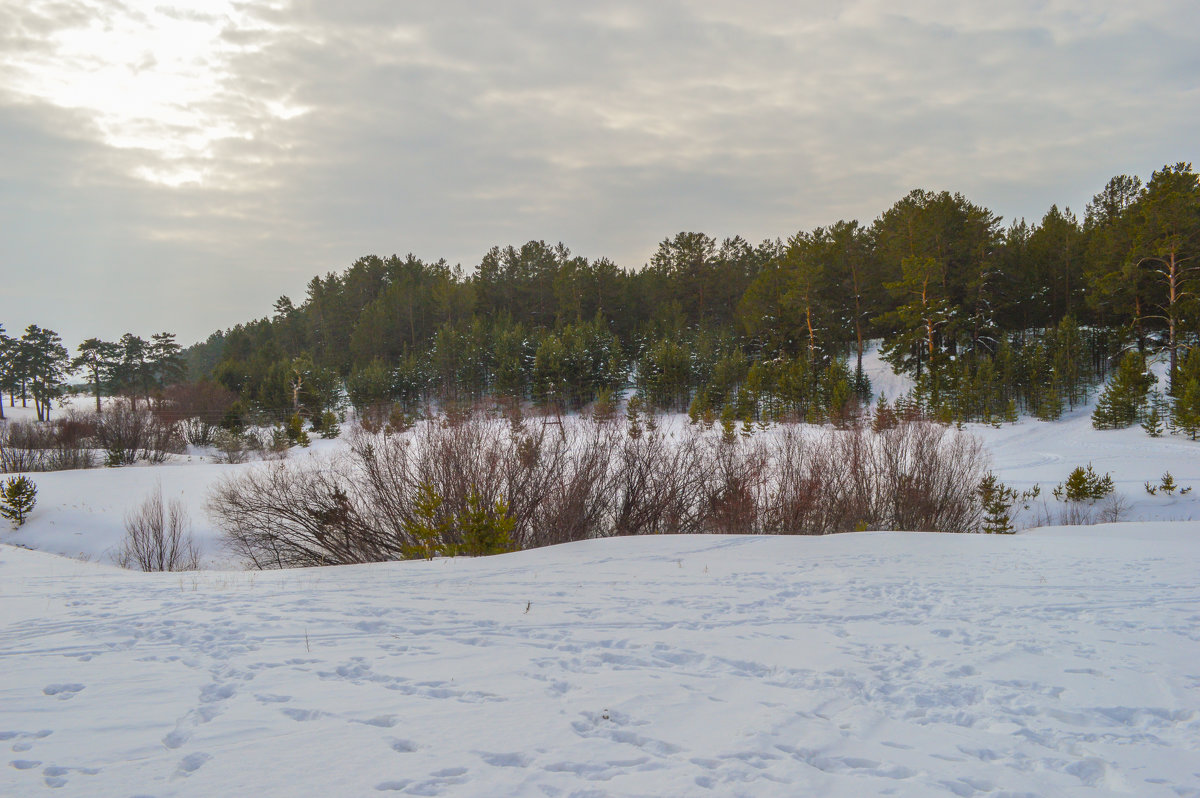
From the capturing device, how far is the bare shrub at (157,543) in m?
21.1

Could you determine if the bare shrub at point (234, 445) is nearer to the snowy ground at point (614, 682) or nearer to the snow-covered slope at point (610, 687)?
the snowy ground at point (614, 682)

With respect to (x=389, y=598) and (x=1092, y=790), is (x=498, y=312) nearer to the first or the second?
(x=389, y=598)

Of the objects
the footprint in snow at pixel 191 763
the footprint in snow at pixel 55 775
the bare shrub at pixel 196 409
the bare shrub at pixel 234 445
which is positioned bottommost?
the footprint in snow at pixel 191 763

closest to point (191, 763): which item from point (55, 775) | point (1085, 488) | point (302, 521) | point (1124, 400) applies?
point (55, 775)

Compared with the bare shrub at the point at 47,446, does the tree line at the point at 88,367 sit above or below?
above

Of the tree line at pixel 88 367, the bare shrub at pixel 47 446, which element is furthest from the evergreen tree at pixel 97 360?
the bare shrub at pixel 47 446

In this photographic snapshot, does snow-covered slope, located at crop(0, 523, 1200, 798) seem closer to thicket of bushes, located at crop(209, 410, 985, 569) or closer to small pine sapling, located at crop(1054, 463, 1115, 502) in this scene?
thicket of bushes, located at crop(209, 410, 985, 569)

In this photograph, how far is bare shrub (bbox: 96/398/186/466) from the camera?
39.8 meters

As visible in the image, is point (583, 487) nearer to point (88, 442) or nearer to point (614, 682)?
point (614, 682)

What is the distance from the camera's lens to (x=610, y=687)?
5277 millimetres

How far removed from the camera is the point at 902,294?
4641cm

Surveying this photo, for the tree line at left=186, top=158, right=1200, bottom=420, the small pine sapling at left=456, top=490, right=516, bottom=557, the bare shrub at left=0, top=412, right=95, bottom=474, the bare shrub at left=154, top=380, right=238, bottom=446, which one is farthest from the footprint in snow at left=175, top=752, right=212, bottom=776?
the bare shrub at left=154, top=380, right=238, bottom=446

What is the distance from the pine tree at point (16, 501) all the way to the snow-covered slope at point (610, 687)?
19589 mm

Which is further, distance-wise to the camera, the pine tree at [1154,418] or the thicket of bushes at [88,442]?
the thicket of bushes at [88,442]
